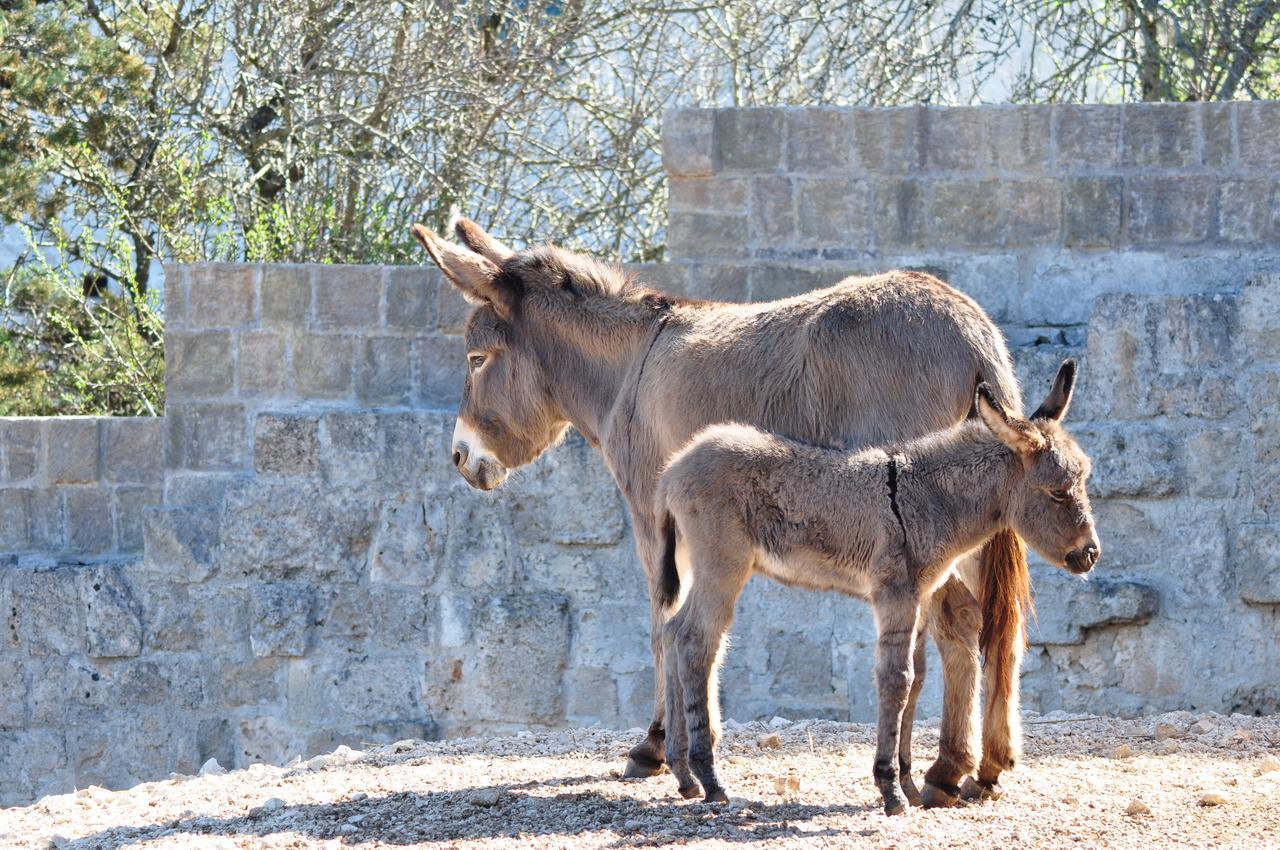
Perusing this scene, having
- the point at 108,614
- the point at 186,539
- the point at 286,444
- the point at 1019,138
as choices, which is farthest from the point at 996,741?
the point at 108,614

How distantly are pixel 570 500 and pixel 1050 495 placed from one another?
357 cm

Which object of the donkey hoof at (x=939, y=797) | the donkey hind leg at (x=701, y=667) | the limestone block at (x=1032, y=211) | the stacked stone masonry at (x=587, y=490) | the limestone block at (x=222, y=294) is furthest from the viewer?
the limestone block at (x=222, y=294)

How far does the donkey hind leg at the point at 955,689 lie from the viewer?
17.0ft

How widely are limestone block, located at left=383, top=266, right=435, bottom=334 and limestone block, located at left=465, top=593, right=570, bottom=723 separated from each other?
1.52 m

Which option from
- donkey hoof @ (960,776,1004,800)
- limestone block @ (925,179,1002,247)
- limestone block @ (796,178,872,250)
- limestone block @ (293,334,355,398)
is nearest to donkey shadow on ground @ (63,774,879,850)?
donkey hoof @ (960,776,1004,800)

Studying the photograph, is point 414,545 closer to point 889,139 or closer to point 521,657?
point 521,657

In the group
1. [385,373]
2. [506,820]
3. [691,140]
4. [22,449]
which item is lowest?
[506,820]

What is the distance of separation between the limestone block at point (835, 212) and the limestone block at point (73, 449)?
13.6ft

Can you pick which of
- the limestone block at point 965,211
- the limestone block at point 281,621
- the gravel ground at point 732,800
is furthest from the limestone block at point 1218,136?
the limestone block at point 281,621

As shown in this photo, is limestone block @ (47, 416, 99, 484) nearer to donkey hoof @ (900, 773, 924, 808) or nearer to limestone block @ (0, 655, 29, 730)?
limestone block @ (0, 655, 29, 730)

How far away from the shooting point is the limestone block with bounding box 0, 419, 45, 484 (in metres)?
8.75

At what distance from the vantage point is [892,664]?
15.8 ft

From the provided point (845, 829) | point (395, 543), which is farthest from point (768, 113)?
point (845, 829)

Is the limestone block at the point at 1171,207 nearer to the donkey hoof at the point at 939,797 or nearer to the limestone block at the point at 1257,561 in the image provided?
the limestone block at the point at 1257,561
